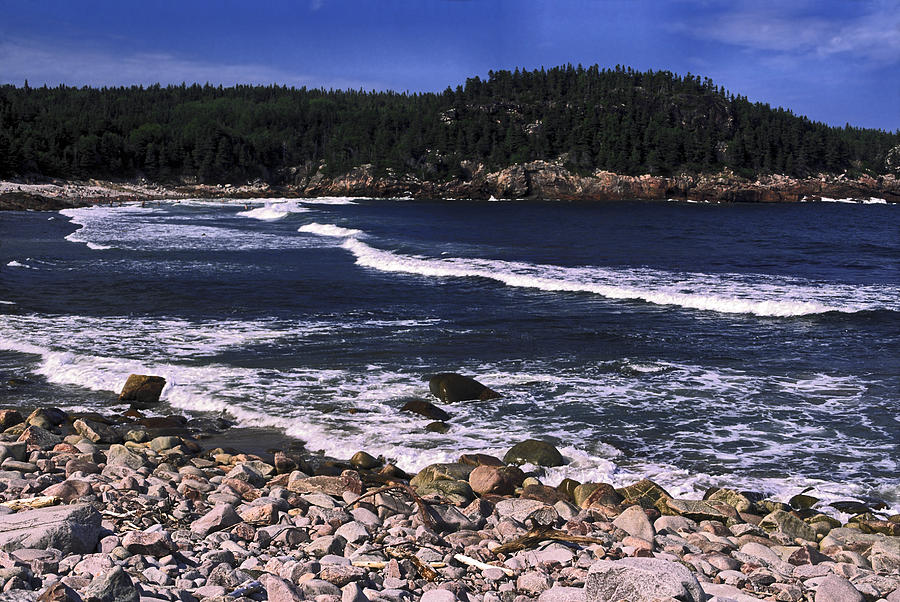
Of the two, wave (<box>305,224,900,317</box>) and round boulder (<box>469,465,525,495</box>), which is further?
Answer: wave (<box>305,224,900,317</box>)

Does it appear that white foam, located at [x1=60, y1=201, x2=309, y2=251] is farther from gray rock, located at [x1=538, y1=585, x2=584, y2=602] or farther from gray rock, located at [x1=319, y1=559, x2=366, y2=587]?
gray rock, located at [x1=538, y1=585, x2=584, y2=602]

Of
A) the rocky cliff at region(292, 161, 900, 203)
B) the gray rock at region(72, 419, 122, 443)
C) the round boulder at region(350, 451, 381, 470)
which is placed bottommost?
the round boulder at region(350, 451, 381, 470)

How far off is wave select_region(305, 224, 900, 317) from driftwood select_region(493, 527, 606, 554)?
16.1 metres

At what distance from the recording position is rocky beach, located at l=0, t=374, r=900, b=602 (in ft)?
16.6

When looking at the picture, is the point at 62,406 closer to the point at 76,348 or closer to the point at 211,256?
the point at 76,348

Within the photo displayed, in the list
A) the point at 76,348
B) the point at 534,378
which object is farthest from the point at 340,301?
the point at 534,378

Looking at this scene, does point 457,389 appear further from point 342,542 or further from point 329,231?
point 329,231

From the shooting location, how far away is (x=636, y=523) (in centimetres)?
713

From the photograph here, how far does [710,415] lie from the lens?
1173cm

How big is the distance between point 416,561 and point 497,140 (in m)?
167

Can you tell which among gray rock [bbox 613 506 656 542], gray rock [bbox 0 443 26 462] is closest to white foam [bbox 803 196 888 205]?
gray rock [bbox 613 506 656 542]

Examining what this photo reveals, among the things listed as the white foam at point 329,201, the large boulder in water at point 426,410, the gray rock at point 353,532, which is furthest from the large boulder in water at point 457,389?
the white foam at point 329,201

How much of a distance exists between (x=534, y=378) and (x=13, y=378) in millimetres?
9763

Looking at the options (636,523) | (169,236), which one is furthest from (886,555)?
(169,236)
